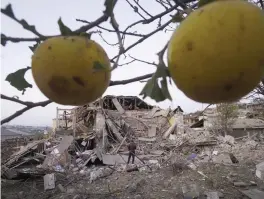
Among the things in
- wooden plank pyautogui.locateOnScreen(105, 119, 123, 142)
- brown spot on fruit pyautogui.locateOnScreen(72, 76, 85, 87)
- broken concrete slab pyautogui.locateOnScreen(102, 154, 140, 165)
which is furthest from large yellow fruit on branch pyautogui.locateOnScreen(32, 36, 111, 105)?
wooden plank pyautogui.locateOnScreen(105, 119, 123, 142)

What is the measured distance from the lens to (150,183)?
974 centimetres

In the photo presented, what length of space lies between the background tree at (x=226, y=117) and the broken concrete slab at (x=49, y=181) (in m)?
14.1

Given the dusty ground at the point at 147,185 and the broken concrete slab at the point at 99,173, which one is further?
the broken concrete slab at the point at 99,173

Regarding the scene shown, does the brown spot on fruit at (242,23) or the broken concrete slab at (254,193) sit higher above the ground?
the brown spot on fruit at (242,23)

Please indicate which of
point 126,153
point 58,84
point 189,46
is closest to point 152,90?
point 189,46

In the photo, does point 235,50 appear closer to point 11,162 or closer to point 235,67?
point 235,67

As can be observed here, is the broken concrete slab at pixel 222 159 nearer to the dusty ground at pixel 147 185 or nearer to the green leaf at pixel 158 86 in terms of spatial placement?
the dusty ground at pixel 147 185

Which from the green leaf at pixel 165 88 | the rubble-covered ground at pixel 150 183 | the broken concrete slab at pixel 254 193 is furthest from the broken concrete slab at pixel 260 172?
the green leaf at pixel 165 88

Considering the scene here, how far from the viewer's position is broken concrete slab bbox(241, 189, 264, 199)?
809 cm

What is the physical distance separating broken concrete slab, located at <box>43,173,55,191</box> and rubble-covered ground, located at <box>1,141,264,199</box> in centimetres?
18

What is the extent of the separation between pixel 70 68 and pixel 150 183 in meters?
9.49

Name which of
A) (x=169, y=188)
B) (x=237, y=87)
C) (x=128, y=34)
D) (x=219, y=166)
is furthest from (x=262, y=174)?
(x=237, y=87)

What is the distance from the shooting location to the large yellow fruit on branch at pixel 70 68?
2.46ft

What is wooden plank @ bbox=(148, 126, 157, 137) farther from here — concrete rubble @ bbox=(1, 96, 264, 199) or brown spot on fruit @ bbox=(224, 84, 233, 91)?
brown spot on fruit @ bbox=(224, 84, 233, 91)
